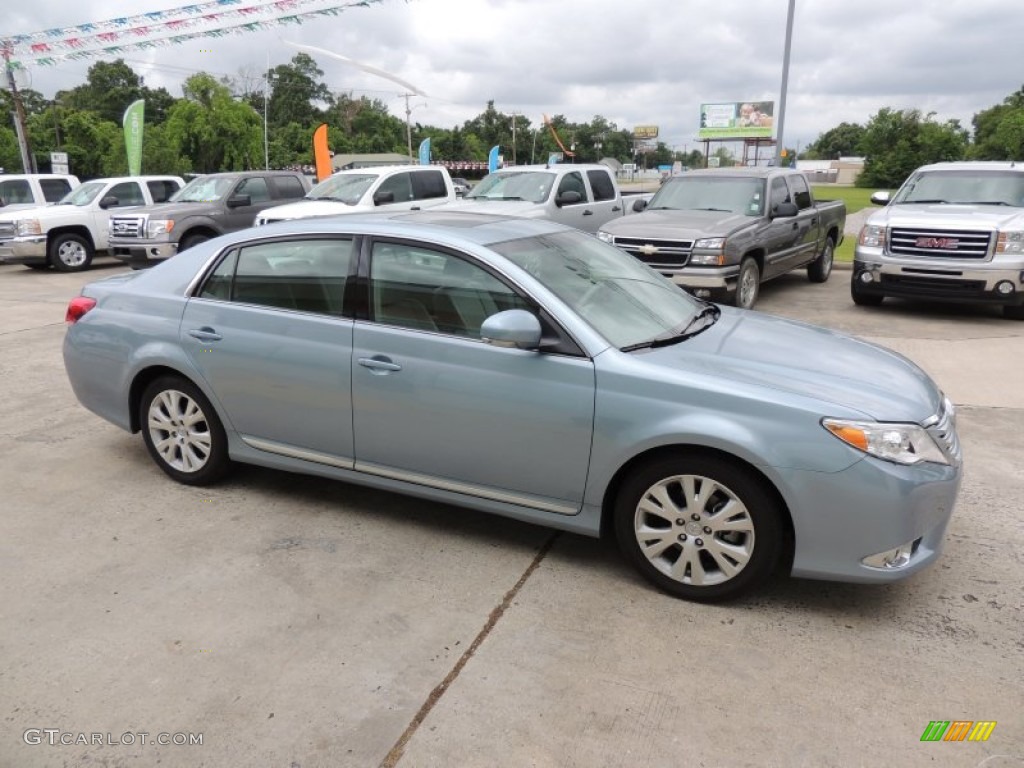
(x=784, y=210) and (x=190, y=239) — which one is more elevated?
(x=784, y=210)

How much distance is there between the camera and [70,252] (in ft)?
51.1

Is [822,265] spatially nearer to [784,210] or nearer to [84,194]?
[784,210]

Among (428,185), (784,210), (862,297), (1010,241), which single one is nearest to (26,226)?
(428,185)

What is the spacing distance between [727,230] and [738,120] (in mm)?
78232

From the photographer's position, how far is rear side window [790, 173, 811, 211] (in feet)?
36.9

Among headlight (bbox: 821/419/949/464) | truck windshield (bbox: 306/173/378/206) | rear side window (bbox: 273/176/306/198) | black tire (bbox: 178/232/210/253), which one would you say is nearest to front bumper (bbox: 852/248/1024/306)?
headlight (bbox: 821/419/949/464)

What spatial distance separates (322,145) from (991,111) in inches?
2864

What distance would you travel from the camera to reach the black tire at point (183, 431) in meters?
4.38

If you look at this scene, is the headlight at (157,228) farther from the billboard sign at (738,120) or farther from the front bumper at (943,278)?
the billboard sign at (738,120)

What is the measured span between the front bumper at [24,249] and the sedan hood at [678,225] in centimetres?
1148

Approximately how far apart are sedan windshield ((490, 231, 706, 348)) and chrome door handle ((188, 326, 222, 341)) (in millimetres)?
1639

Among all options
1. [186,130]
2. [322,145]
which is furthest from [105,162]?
[322,145]

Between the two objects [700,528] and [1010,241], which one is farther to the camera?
[1010,241]

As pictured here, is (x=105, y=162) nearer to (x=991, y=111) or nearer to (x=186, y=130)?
(x=186, y=130)
